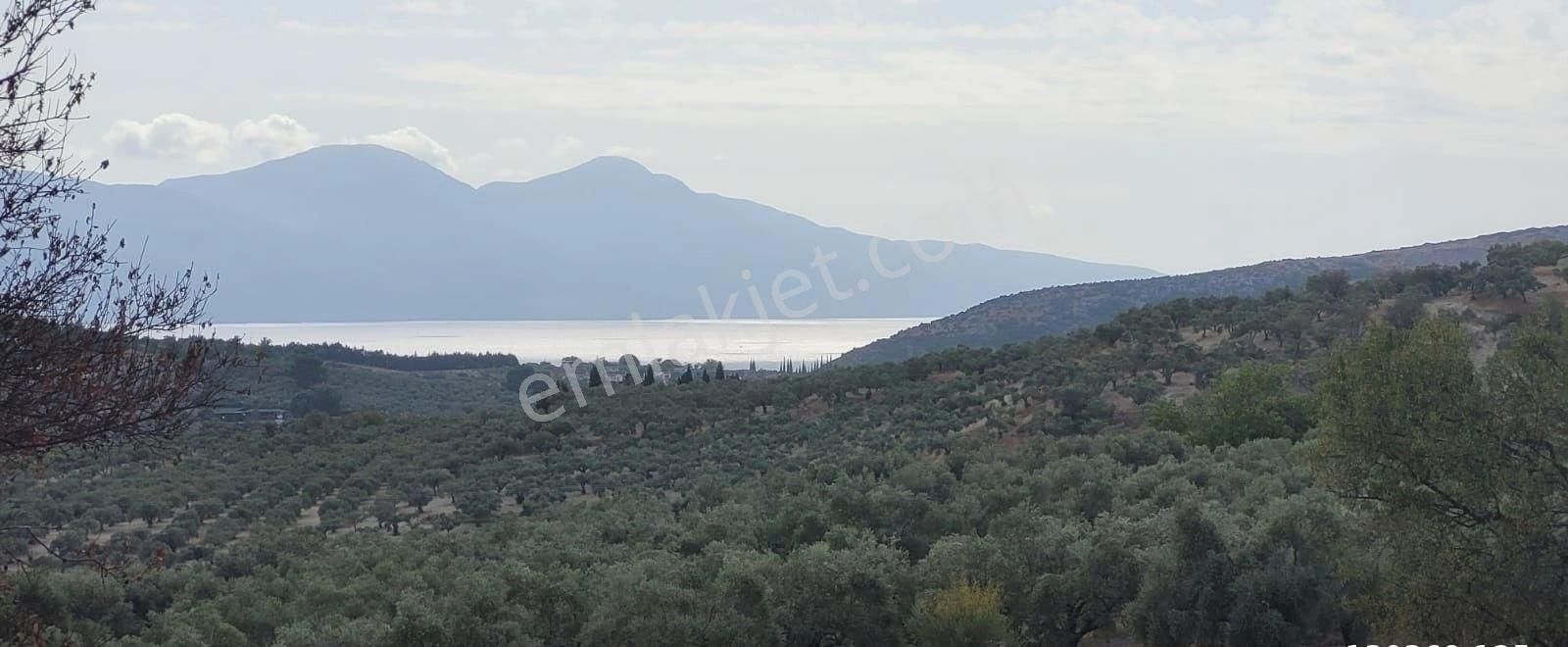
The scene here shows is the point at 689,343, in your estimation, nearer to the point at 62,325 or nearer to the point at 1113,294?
the point at 1113,294

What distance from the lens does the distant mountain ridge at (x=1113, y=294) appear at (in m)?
86.4

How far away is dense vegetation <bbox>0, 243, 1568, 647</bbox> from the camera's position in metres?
13.1

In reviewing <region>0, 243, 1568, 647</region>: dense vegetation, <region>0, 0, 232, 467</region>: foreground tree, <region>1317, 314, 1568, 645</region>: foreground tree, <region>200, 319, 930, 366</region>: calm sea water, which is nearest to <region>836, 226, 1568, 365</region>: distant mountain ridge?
<region>200, 319, 930, 366</region>: calm sea water

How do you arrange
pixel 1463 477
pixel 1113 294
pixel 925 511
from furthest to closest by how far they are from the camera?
pixel 1113 294 < pixel 925 511 < pixel 1463 477

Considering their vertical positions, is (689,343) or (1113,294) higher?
(1113,294)

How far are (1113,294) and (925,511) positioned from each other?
249 ft

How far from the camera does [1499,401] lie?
13.1 meters

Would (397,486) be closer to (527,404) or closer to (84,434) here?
(527,404)

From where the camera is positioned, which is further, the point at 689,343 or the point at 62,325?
the point at 689,343

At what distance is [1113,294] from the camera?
95.2 metres

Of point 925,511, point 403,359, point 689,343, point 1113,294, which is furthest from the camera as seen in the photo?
point 689,343

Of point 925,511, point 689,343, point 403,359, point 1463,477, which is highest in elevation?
point 403,359

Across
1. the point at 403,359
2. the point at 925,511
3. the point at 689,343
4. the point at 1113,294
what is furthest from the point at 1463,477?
the point at 689,343

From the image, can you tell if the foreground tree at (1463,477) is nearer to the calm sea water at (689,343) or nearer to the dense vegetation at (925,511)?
the dense vegetation at (925,511)
